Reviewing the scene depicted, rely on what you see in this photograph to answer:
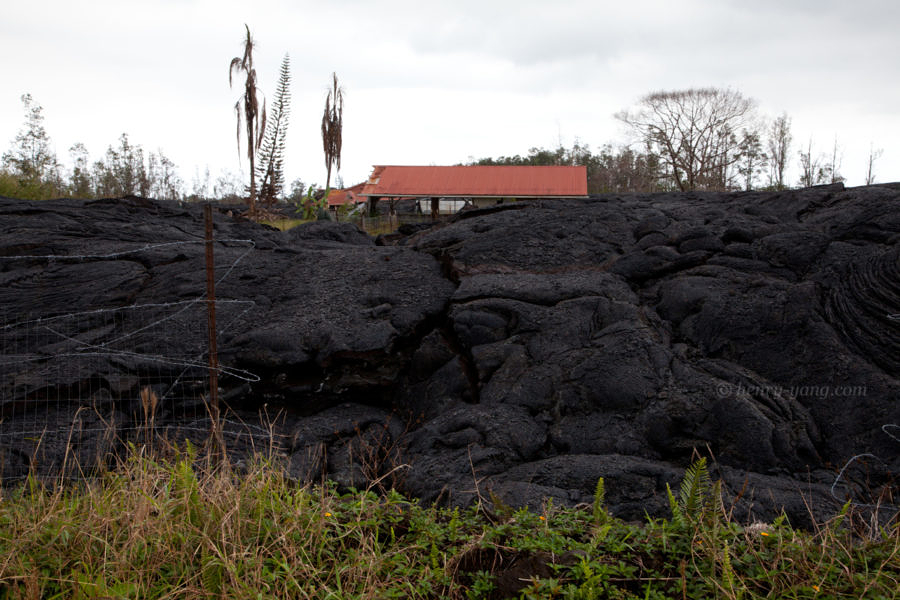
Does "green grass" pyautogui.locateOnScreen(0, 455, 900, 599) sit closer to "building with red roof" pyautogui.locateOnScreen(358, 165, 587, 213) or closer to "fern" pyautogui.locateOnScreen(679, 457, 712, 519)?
"fern" pyautogui.locateOnScreen(679, 457, 712, 519)

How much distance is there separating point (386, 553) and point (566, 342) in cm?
292

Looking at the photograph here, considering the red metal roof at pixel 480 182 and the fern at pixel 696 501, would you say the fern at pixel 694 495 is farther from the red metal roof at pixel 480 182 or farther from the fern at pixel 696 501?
the red metal roof at pixel 480 182

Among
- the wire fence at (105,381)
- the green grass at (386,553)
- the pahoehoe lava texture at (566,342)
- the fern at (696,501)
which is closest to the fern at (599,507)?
the green grass at (386,553)

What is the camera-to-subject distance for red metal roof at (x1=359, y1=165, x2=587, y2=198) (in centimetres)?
2259

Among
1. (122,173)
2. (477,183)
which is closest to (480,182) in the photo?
(477,183)

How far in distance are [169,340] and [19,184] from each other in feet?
36.7

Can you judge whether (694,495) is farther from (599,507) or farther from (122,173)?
(122,173)

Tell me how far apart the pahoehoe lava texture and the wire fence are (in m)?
0.05

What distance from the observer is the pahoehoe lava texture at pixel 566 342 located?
4664mm

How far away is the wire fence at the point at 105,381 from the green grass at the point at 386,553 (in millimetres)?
1746

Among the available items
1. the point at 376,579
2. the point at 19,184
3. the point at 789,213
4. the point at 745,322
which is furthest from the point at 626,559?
the point at 19,184

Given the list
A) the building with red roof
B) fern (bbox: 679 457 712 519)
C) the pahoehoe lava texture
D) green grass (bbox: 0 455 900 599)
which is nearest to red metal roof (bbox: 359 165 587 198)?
the building with red roof

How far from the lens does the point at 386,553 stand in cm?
327

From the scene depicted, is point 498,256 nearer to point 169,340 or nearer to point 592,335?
point 592,335
